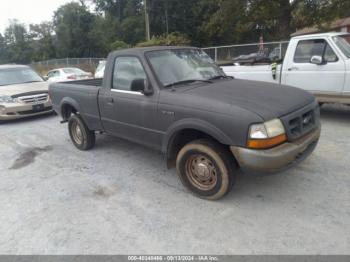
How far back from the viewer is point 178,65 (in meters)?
4.23

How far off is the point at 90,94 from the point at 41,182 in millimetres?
1654

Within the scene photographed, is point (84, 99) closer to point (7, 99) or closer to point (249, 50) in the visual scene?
point (7, 99)

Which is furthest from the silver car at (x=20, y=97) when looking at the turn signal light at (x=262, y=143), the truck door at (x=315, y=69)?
the turn signal light at (x=262, y=143)

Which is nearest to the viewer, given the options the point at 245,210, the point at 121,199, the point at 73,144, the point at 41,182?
the point at 245,210

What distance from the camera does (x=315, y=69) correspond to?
21.2 feet

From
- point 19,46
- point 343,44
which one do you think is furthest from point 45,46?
point 343,44

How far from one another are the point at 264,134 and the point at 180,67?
1753 mm

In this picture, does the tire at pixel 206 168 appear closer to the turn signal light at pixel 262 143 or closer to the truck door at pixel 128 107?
the turn signal light at pixel 262 143

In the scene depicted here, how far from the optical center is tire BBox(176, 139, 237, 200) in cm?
338

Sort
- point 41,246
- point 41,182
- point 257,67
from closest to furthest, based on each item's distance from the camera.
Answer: point 41,246 → point 41,182 → point 257,67

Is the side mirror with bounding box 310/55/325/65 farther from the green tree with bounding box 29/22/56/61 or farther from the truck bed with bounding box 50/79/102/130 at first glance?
the green tree with bounding box 29/22/56/61

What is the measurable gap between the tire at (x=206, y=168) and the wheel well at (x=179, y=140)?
6.1 inches

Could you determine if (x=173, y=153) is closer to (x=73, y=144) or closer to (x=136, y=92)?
(x=136, y=92)

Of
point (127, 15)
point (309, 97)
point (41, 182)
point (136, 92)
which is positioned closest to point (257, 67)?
point (309, 97)
